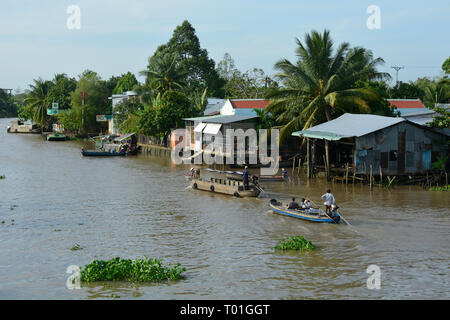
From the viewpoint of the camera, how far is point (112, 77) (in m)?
105

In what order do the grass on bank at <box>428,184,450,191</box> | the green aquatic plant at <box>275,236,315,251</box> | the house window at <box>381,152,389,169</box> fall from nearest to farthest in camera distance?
the green aquatic plant at <box>275,236,315,251</box>
the grass on bank at <box>428,184,450,191</box>
the house window at <box>381,152,389,169</box>

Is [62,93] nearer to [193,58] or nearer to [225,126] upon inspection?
[193,58]

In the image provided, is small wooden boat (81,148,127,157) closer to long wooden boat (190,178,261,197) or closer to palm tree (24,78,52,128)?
long wooden boat (190,178,261,197)

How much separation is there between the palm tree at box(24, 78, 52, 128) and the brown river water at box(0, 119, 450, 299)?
53.5 meters

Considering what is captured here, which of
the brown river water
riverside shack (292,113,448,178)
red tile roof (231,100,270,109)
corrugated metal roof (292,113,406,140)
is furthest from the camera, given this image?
red tile roof (231,100,270,109)

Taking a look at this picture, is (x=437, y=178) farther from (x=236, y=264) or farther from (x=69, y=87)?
(x=69, y=87)

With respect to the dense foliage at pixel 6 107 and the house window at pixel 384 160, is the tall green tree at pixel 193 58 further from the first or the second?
the dense foliage at pixel 6 107

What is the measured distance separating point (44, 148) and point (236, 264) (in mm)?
44911

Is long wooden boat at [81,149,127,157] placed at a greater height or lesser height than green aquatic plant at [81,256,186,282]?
greater

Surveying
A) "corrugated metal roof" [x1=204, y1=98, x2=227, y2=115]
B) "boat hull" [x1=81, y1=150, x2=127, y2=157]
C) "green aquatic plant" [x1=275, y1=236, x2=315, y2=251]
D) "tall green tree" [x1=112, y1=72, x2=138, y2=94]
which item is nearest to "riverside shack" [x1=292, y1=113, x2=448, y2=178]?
"green aquatic plant" [x1=275, y1=236, x2=315, y2=251]

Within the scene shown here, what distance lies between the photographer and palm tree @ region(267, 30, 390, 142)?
1222 inches

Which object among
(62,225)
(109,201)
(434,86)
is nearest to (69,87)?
(434,86)
